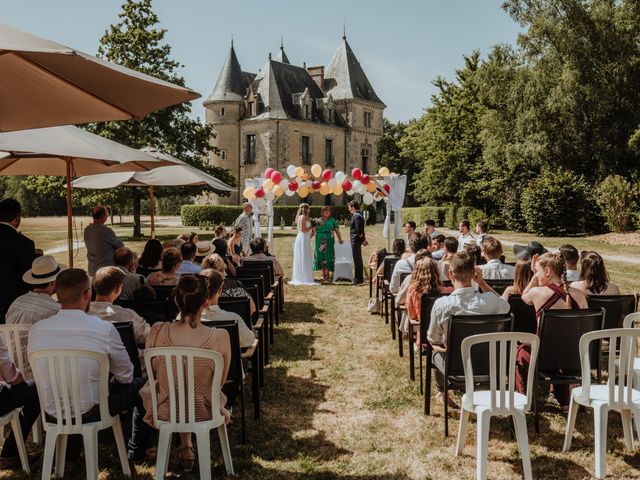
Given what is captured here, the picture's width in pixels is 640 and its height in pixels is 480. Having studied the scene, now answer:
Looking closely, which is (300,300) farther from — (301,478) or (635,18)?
(635,18)

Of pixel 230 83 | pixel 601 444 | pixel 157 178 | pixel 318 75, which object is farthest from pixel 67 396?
pixel 318 75

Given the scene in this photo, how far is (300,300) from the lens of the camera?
38.7ft

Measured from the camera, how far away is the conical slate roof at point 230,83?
53.0 meters

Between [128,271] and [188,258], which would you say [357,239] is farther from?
[128,271]

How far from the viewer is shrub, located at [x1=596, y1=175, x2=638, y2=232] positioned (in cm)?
2602

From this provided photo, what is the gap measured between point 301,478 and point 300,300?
7.69 metres

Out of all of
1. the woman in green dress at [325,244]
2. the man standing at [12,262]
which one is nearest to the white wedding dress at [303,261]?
the woman in green dress at [325,244]

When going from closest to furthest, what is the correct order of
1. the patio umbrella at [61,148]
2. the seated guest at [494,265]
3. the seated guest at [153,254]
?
the patio umbrella at [61,148]
the seated guest at [153,254]
the seated guest at [494,265]

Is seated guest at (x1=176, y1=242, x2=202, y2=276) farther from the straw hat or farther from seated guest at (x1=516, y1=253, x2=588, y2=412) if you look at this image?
seated guest at (x1=516, y1=253, x2=588, y2=412)

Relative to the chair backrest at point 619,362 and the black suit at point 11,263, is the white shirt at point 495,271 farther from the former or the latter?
the black suit at point 11,263

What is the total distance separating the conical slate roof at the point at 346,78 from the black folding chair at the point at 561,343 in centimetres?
5438

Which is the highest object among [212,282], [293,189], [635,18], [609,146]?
[635,18]

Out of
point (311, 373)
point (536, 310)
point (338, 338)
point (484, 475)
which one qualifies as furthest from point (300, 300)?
point (484, 475)

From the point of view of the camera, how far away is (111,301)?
4.56m
